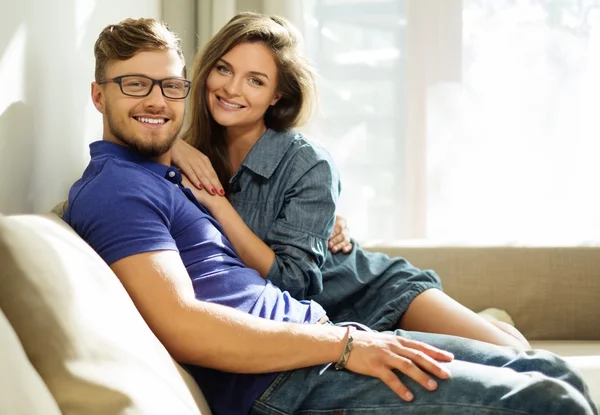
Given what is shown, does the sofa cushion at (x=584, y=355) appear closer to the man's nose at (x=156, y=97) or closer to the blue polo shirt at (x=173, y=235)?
the blue polo shirt at (x=173, y=235)

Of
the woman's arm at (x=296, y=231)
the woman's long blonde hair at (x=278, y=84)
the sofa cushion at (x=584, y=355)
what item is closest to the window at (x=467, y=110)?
the sofa cushion at (x=584, y=355)

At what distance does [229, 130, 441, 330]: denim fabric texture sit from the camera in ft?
6.95

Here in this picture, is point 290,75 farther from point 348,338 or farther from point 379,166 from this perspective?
point 379,166

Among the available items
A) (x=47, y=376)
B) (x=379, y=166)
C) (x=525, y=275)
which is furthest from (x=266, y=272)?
(x=379, y=166)

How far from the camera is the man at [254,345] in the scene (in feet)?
4.84

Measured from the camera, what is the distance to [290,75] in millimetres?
2355

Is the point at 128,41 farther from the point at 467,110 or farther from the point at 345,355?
the point at 467,110

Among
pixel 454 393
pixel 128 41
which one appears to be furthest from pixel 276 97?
pixel 454 393

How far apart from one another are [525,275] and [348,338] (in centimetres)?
140

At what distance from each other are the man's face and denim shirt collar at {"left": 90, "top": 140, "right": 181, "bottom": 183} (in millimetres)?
17

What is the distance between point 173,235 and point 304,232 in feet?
1.68

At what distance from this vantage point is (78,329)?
1.18 metres

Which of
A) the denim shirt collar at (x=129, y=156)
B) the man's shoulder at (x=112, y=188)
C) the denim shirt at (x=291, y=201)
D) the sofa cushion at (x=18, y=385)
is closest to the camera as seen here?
the sofa cushion at (x=18, y=385)

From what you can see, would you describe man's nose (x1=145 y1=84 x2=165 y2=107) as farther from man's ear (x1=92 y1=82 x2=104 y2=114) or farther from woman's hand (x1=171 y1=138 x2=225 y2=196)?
woman's hand (x1=171 y1=138 x2=225 y2=196)
